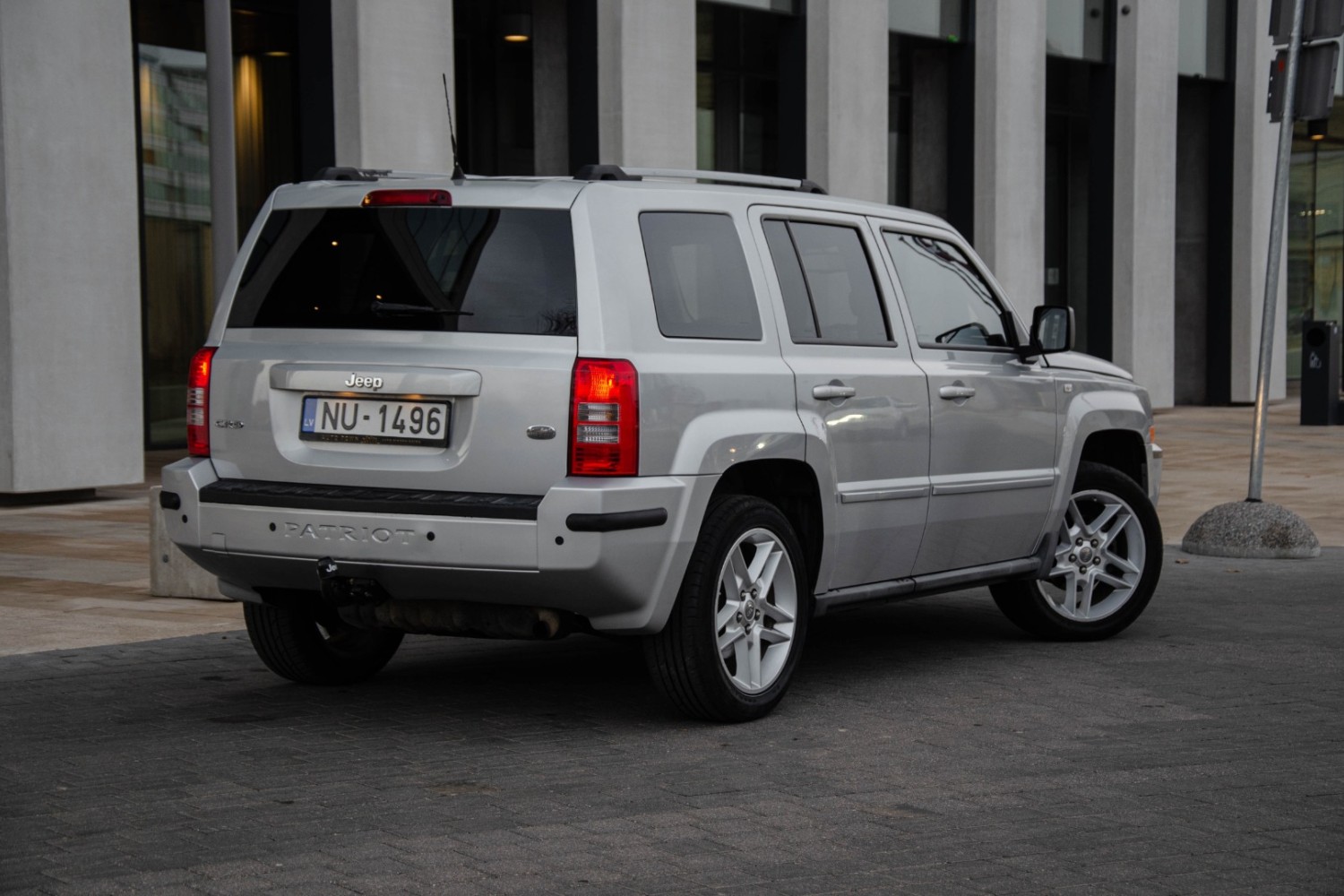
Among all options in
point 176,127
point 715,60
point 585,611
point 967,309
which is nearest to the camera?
point 585,611

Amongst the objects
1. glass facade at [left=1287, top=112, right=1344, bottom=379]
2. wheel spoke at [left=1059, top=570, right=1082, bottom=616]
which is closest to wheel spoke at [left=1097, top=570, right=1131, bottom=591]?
wheel spoke at [left=1059, top=570, right=1082, bottom=616]

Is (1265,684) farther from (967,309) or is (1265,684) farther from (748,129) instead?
(748,129)

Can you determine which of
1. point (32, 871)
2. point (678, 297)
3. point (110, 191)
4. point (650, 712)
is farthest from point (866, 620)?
point (110, 191)

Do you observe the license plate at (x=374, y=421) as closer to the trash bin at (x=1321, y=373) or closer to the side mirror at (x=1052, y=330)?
the side mirror at (x=1052, y=330)

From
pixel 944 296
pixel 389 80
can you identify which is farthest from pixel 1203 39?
pixel 944 296

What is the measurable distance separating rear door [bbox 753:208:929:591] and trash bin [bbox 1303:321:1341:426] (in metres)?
18.3

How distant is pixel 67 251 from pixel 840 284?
28.8ft

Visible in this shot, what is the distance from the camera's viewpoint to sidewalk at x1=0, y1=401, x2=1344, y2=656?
8.61 m

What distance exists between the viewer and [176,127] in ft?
64.4

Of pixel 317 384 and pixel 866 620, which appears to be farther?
pixel 866 620

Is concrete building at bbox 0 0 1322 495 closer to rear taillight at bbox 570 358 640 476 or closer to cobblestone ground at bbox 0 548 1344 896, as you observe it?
cobblestone ground at bbox 0 548 1344 896

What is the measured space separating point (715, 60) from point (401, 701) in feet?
55.8

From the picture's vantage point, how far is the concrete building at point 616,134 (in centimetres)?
1394

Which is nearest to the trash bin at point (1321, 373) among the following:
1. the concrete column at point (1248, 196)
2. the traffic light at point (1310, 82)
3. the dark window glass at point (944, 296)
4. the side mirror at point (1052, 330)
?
the concrete column at point (1248, 196)
